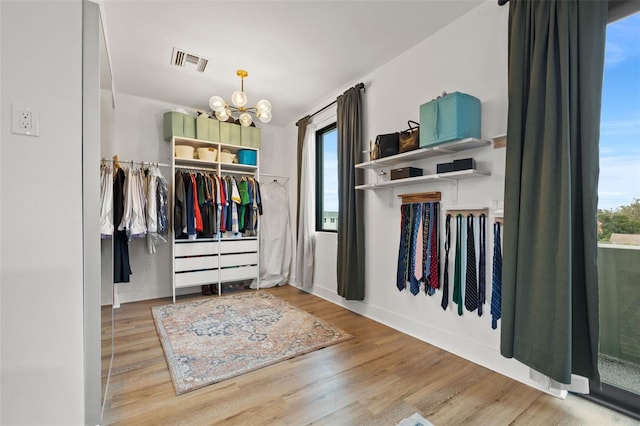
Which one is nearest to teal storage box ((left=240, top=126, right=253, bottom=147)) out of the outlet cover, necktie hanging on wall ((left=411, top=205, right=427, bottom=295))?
necktie hanging on wall ((left=411, top=205, right=427, bottom=295))

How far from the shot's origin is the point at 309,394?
5.77 feet

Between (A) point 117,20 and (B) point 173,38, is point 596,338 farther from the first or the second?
(A) point 117,20

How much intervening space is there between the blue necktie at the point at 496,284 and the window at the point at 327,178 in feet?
7.08

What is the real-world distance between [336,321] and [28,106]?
2.75 metres

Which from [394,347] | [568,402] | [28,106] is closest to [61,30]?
[28,106]

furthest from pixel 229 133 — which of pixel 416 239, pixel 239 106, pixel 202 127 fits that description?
pixel 416 239

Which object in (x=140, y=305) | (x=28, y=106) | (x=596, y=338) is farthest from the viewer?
(x=140, y=305)

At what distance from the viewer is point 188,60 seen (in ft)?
9.71

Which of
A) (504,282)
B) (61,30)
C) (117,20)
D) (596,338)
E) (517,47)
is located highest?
(117,20)

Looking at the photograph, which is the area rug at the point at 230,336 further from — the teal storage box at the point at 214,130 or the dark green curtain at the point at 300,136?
the teal storage box at the point at 214,130

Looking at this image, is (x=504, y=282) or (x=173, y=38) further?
(x=173, y=38)

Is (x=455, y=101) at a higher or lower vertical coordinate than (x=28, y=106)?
higher

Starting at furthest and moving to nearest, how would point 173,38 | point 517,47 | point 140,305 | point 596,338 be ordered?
1. point 140,305
2. point 173,38
3. point 517,47
4. point 596,338

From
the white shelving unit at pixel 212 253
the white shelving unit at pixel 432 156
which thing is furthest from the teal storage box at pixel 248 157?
the white shelving unit at pixel 432 156
